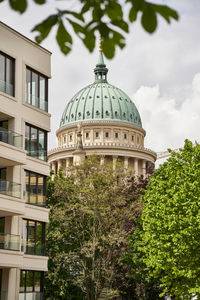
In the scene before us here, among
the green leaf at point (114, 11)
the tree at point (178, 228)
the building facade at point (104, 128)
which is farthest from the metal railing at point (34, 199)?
the building facade at point (104, 128)

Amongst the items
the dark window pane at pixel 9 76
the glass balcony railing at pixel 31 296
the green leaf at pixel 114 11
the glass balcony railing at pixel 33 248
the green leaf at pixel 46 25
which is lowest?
the glass balcony railing at pixel 31 296

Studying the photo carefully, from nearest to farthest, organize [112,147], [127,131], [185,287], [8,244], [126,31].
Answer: [126,31] < [8,244] < [185,287] < [112,147] < [127,131]

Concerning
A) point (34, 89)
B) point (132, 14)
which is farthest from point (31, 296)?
point (132, 14)

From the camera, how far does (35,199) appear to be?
38.7 metres

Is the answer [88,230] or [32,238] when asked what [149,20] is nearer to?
[32,238]

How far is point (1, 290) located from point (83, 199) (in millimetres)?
14355

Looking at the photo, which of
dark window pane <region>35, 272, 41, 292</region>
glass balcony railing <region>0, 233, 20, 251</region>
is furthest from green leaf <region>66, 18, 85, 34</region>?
dark window pane <region>35, 272, 41, 292</region>

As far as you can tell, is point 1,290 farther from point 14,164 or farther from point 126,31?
point 126,31

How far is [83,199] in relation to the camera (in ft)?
157

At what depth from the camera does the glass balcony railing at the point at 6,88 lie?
36.6m

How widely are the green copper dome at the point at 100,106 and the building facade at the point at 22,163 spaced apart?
11036cm

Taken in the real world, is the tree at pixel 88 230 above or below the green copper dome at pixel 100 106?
below

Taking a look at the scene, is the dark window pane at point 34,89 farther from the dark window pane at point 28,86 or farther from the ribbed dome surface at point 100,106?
the ribbed dome surface at point 100,106

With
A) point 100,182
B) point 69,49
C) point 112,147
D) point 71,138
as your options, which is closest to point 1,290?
point 100,182
